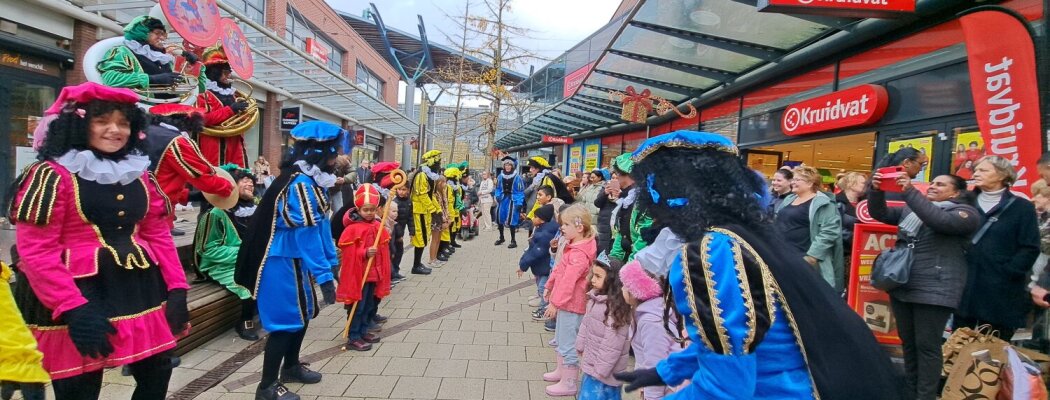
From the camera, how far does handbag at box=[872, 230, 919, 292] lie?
3281 mm

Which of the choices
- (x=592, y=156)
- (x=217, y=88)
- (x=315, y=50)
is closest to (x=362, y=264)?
(x=217, y=88)

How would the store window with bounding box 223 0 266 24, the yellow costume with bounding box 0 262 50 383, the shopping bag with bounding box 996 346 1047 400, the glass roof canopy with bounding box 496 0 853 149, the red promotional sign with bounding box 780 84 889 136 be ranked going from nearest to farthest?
the yellow costume with bounding box 0 262 50 383, the shopping bag with bounding box 996 346 1047 400, the red promotional sign with bounding box 780 84 889 136, the glass roof canopy with bounding box 496 0 853 149, the store window with bounding box 223 0 266 24

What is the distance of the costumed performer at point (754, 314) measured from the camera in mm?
1361

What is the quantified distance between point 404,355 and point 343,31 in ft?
81.1

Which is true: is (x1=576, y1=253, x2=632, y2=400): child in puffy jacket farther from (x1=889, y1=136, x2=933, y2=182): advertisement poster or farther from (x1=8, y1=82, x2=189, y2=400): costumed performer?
(x1=889, y1=136, x2=933, y2=182): advertisement poster

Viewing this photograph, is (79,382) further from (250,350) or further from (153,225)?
(250,350)

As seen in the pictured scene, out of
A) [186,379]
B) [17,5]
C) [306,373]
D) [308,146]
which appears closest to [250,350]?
[186,379]

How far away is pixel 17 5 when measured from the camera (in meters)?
7.38

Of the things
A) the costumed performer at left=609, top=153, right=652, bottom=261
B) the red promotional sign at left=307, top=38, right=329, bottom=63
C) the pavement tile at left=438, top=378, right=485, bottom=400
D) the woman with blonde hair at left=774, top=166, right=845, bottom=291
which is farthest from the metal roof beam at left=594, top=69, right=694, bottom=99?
the red promotional sign at left=307, top=38, right=329, bottom=63

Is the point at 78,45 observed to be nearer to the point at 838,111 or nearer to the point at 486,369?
the point at 486,369

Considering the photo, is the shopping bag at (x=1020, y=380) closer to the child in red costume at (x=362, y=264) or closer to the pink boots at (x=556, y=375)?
the pink boots at (x=556, y=375)

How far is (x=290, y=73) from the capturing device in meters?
14.9

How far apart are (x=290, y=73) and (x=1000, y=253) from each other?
52.1 ft

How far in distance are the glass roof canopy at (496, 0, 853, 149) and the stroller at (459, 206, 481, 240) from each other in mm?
4351
